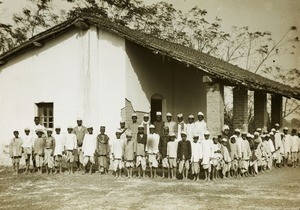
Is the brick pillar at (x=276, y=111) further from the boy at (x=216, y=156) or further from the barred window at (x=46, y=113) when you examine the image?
the barred window at (x=46, y=113)

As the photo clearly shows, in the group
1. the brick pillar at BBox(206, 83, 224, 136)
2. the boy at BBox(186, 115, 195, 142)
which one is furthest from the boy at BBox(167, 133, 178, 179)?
the brick pillar at BBox(206, 83, 224, 136)

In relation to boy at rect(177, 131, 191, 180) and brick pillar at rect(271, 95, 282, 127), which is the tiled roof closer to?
boy at rect(177, 131, 191, 180)

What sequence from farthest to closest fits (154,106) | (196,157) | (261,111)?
(261,111) < (154,106) < (196,157)

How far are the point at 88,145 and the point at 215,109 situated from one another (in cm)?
382

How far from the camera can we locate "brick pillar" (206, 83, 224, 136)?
12305mm

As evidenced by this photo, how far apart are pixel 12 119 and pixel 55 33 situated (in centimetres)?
351

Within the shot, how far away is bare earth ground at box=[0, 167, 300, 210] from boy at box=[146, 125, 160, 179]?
506 mm

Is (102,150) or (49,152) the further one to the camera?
(49,152)

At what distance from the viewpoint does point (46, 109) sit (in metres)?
15.2

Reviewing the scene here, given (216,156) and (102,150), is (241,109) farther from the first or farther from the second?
(102,150)

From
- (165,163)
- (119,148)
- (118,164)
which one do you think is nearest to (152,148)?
(165,163)

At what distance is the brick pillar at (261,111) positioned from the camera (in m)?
16.5

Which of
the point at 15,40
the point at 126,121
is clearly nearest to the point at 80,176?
the point at 126,121

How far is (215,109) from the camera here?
12.4m
